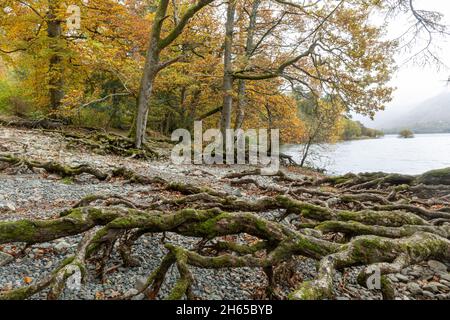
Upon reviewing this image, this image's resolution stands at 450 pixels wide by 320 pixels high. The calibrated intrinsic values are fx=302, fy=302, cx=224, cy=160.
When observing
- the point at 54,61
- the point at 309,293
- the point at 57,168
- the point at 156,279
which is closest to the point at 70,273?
the point at 156,279

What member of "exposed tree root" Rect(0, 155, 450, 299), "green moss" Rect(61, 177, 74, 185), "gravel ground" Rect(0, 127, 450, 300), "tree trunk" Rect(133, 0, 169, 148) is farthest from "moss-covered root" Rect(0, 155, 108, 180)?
"tree trunk" Rect(133, 0, 169, 148)

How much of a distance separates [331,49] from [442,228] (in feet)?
30.0

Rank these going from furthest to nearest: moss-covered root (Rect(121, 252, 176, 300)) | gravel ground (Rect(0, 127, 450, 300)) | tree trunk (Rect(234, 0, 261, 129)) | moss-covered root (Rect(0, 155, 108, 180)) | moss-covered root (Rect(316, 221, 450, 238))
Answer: tree trunk (Rect(234, 0, 261, 129)) < moss-covered root (Rect(0, 155, 108, 180)) < moss-covered root (Rect(316, 221, 450, 238)) < gravel ground (Rect(0, 127, 450, 300)) < moss-covered root (Rect(121, 252, 176, 300))

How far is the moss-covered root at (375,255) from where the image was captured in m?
2.34

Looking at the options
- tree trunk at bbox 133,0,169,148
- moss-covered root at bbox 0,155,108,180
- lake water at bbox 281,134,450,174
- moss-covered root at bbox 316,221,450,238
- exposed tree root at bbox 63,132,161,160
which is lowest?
lake water at bbox 281,134,450,174

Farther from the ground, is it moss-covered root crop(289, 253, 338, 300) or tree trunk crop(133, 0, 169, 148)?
tree trunk crop(133, 0, 169, 148)

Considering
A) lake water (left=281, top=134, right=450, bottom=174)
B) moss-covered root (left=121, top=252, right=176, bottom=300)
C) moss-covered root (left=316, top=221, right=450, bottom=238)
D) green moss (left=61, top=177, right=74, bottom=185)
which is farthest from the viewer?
lake water (left=281, top=134, right=450, bottom=174)

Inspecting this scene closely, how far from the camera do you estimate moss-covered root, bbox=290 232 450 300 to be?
2338 mm

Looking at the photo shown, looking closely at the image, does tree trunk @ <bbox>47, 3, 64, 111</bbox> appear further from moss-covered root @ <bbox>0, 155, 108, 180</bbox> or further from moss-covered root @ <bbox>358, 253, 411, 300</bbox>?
moss-covered root @ <bbox>358, 253, 411, 300</bbox>

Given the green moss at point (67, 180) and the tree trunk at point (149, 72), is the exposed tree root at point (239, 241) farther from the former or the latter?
the tree trunk at point (149, 72)

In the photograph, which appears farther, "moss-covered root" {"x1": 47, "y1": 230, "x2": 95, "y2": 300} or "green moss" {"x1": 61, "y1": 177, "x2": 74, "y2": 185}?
"green moss" {"x1": 61, "y1": 177, "x2": 74, "y2": 185}

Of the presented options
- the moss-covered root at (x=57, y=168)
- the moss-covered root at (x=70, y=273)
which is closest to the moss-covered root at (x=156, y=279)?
the moss-covered root at (x=70, y=273)

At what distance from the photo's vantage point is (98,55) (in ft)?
42.8
